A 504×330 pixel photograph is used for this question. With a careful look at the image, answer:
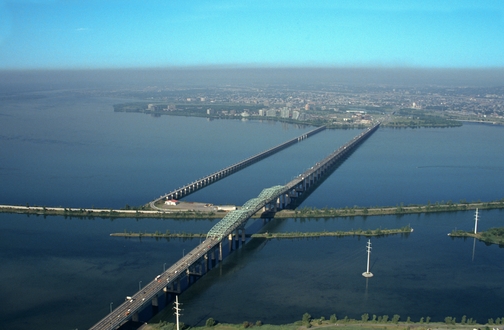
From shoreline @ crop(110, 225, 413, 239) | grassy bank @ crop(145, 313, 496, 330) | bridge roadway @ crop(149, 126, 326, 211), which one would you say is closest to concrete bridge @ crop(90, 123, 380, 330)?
grassy bank @ crop(145, 313, 496, 330)

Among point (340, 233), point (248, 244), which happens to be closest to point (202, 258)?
point (248, 244)

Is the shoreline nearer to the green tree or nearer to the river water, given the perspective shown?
the river water

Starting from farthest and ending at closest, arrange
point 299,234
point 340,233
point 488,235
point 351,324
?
1. point 340,233
2. point 299,234
3. point 488,235
4. point 351,324

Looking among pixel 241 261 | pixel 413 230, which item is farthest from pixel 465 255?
pixel 241 261

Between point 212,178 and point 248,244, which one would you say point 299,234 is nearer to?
point 248,244

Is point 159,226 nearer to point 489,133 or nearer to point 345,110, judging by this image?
point 489,133

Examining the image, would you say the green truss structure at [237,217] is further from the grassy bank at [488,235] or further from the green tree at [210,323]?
the grassy bank at [488,235]

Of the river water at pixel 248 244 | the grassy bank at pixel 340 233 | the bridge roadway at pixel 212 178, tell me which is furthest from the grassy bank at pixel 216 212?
the grassy bank at pixel 340 233

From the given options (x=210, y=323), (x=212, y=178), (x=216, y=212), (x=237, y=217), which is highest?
(x=237, y=217)
